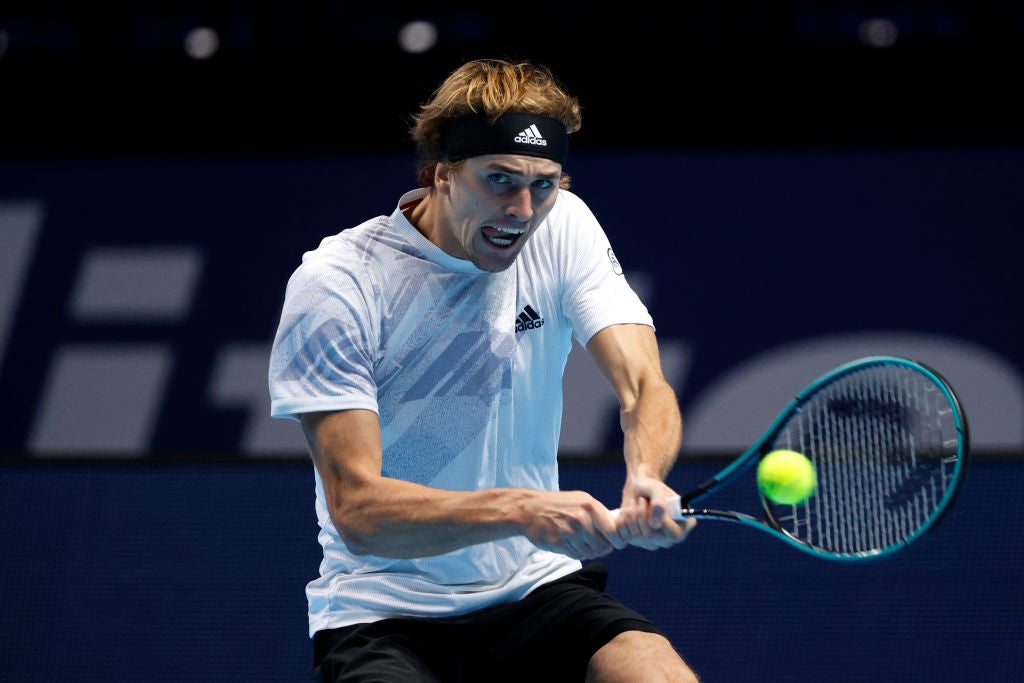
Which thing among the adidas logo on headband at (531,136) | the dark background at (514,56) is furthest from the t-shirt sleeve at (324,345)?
the dark background at (514,56)

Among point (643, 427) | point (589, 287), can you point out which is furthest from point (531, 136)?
point (643, 427)

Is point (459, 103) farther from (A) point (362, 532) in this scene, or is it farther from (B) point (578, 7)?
(B) point (578, 7)

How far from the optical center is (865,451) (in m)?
2.99

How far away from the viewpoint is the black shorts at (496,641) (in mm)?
2742

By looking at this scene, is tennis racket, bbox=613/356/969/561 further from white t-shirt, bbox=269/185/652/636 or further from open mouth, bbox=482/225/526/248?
open mouth, bbox=482/225/526/248

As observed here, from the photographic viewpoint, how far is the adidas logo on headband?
2857 millimetres

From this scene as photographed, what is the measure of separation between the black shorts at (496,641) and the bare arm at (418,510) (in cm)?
25

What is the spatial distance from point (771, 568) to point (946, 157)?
255cm

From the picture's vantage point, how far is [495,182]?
2859 mm

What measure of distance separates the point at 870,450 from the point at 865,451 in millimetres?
18

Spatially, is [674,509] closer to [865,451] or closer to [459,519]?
[459,519]

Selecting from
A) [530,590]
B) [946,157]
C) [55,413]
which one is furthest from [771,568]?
[55,413]

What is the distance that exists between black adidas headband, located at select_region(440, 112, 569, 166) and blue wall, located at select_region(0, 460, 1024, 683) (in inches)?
64.8

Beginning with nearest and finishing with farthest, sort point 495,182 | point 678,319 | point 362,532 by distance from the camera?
point 362,532 < point 495,182 < point 678,319
